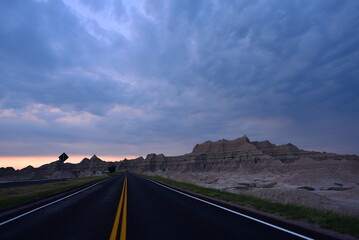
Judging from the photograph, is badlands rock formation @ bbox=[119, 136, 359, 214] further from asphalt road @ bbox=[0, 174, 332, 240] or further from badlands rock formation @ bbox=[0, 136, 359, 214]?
asphalt road @ bbox=[0, 174, 332, 240]

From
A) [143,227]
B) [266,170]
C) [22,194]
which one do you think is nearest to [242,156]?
[266,170]

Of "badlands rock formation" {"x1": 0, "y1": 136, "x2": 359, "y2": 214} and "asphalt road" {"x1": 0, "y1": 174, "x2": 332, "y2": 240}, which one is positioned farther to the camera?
"badlands rock formation" {"x1": 0, "y1": 136, "x2": 359, "y2": 214}

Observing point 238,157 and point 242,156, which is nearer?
point 242,156

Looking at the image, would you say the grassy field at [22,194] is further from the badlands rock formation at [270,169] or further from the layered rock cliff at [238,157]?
the layered rock cliff at [238,157]

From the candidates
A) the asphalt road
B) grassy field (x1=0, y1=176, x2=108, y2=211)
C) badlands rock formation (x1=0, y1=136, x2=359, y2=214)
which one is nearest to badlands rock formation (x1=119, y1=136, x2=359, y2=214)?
badlands rock formation (x1=0, y1=136, x2=359, y2=214)

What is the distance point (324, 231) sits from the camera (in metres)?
7.73

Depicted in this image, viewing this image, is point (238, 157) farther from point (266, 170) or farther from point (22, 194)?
point (22, 194)

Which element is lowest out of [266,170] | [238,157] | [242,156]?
[266,170]

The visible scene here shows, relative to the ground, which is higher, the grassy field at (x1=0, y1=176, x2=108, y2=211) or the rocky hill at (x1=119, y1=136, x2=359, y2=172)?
the rocky hill at (x1=119, y1=136, x2=359, y2=172)

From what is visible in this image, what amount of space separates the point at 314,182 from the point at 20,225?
57411mm

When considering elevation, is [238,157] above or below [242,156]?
below

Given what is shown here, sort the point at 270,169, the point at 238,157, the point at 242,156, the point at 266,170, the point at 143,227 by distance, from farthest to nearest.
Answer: the point at 238,157 → the point at 242,156 → the point at 270,169 → the point at 266,170 → the point at 143,227

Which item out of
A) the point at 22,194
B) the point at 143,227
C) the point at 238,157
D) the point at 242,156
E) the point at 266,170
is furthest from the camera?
the point at 238,157

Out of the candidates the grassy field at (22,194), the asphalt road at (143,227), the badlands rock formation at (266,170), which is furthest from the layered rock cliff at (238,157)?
the asphalt road at (143,227)
